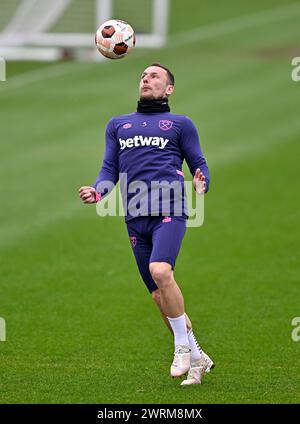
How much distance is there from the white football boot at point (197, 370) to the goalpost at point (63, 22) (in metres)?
26.2

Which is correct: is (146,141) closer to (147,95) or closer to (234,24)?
(147,95)

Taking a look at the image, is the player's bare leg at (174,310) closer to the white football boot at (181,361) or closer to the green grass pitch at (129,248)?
the white football boot at (181,361)

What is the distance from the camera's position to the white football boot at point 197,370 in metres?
10.1

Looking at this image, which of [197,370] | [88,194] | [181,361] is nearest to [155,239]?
[88,194]

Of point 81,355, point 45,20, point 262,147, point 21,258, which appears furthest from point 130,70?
point 81,355

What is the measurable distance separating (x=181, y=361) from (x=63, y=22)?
27994 millimetres

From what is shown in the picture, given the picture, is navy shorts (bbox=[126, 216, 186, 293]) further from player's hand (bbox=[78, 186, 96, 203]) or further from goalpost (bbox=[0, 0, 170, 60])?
goalpost (bbox=[0, 0, 170, 60])

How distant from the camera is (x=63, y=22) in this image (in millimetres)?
36500

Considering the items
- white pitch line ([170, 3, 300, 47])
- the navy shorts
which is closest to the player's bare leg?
the navy shorts

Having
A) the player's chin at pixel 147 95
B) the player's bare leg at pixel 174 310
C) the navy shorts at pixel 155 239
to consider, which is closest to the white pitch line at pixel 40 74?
the player's chin at pixel 147 95

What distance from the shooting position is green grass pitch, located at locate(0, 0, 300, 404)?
1057 centimetres

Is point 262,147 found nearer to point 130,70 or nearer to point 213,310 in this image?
point 130,70

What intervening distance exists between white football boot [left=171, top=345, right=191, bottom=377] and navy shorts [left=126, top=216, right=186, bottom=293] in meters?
0.67

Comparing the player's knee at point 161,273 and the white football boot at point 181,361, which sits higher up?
the player's knee at point 161,273
